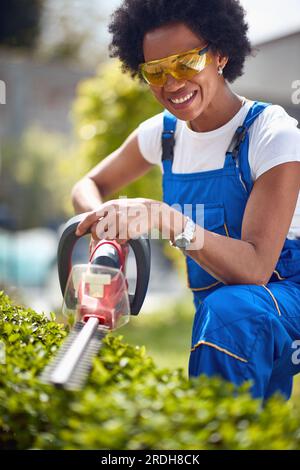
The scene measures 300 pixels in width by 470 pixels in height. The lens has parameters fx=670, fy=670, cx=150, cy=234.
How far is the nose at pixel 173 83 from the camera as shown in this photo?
232 centimetres

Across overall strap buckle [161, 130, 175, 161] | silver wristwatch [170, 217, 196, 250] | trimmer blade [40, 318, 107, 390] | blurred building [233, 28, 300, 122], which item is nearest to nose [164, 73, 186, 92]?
overall strap buckle [161, 130, 175, 161]

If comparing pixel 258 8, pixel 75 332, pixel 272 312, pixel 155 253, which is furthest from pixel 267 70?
pixel 155 253

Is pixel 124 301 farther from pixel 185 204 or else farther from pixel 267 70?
pixel 267 70

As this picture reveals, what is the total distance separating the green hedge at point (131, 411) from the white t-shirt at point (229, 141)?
2.92 ft

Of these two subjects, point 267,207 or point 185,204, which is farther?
point 185,204

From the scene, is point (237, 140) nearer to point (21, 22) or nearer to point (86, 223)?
point (86, 223)

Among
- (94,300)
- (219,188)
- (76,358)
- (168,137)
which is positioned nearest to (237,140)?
(219,188)

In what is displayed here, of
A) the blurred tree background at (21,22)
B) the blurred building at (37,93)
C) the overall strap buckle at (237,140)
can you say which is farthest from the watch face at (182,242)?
the blurred tree background at (21,22)

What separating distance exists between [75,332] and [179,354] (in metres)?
5.12

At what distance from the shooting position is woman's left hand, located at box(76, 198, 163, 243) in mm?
1945

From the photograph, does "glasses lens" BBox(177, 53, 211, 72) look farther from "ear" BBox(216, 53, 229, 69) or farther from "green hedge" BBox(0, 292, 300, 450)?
"green hedge" BBox(0, 292, 300, 450)

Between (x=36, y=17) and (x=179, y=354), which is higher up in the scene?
(x=36, y=17)

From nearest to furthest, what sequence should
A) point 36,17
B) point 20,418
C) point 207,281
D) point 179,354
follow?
point 20,418 → point 207,281 → point 179,354 → point 36,17

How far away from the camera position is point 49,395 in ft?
4.79
